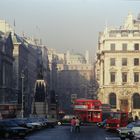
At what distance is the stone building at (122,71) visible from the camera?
117 m

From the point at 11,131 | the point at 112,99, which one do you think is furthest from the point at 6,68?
the point at 11,131

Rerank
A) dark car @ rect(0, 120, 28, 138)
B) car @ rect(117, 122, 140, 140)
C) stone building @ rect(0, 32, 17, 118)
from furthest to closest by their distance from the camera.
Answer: stone building @ rect(0, 32, 17, 118) → dark car @ rect(0, 120, 28, 138) → car @ rect(117, 122, 140, 140)

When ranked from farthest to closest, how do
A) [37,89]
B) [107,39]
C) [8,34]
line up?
[8,34] < [107,39] < [37,89]

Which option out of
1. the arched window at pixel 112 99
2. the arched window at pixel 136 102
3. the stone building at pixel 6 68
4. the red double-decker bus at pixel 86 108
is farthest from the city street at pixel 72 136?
the stone building at pixel 6 68

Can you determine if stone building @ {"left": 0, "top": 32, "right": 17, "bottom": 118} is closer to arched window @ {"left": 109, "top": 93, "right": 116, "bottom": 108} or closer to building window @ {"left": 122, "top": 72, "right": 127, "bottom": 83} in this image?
arched window @ {"left": 109, "top": 93, "right": 116, "bottom": 108}

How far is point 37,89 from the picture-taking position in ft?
282

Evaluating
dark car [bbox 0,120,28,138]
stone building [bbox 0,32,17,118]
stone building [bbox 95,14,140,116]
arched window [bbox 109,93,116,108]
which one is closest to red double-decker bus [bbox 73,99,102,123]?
stone building [bbox 95,14,140,116]

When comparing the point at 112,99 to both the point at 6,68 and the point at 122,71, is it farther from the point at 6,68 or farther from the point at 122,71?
the point at 6,68

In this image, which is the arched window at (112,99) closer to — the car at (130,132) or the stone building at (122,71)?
the stone building at (122,71)

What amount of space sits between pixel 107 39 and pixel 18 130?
7306 centimetres

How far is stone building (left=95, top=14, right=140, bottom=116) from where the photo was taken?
117 metres

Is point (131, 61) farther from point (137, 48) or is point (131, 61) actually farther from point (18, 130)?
point (18, 130)

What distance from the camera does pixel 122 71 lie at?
4628 inches

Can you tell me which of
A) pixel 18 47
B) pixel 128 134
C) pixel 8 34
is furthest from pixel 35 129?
pixel 18 47
